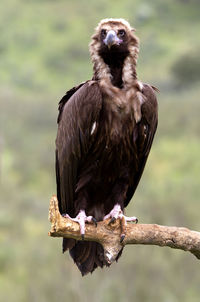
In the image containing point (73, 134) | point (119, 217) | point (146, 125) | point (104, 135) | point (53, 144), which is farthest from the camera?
point (53, 144)

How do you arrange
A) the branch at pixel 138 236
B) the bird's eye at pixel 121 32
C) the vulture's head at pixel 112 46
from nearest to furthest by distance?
the branch at pixel 138 236, the vulture's head at pixel 112 46, the bird's eye at pixel 121 32

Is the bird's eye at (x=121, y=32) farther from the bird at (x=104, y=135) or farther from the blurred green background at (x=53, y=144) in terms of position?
the blurred green background at (x=53, y=144)

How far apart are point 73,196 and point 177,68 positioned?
42.6 meters

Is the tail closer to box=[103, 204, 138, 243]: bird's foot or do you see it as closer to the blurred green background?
box=[103, 204, 138, 243]: bird's foot

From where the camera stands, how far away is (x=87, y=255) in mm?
7828

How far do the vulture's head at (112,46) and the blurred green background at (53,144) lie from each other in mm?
13305

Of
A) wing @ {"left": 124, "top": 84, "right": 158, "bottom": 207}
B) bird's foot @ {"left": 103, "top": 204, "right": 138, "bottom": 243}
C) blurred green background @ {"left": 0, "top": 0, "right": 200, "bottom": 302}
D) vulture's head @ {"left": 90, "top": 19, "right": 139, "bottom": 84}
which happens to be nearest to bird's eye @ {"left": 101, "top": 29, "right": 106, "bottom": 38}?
vulture's head @ {"left": 90, "top": 19, "right": 139, "bottom": 84}

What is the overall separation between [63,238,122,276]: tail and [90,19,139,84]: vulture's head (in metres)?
1.94

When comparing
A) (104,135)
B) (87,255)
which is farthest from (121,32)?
(87,255)

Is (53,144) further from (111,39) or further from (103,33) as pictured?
(111,39)

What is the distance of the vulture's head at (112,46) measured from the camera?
24.8 feet

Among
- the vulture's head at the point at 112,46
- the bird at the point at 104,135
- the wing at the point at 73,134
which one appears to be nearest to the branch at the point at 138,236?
the bird at the point at 104,135

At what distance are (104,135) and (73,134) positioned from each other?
359 mm

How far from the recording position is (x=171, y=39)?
2303 inches
